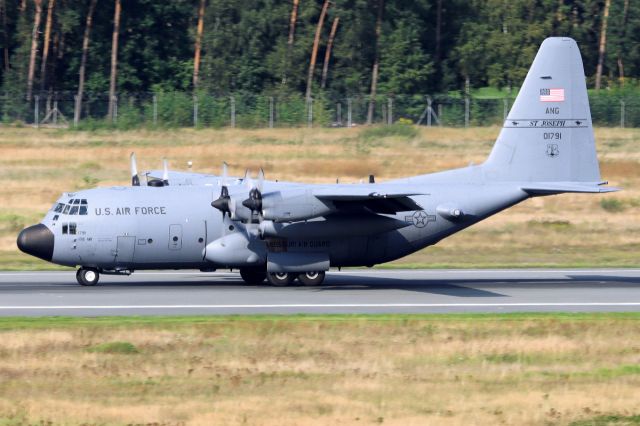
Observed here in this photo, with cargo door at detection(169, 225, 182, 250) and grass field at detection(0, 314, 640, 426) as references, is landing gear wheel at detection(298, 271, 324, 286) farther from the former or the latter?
grass field at detection(0, 314, 640, 426)

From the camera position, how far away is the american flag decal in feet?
97.0

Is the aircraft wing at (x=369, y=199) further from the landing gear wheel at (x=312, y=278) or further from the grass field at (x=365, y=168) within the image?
the grass field at (x=365, y=168)

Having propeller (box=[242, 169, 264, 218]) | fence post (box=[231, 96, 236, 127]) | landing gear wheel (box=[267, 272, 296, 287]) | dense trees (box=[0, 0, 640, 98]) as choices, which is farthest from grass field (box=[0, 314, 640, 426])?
dense trees (box=[0, 0, 640, 98])

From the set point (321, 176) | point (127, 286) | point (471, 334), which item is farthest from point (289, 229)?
point (321, 176)

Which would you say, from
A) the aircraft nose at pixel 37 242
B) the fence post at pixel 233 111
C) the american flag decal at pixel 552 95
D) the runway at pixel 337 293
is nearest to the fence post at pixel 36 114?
the fence post at pixel 233 111

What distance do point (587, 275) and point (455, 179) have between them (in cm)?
567

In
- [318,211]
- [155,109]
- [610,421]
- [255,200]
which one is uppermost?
[155,109]

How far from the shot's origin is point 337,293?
2759 cm

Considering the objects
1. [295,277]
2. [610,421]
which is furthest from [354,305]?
[610,421]

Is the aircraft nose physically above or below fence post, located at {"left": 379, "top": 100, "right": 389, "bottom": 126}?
below

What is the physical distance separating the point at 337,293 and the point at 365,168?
25.1 meters

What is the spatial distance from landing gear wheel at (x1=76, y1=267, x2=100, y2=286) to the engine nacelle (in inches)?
121

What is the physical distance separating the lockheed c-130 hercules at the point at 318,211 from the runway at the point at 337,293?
85 cm

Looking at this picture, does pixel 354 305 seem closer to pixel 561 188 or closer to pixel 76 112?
pixel 561 188
